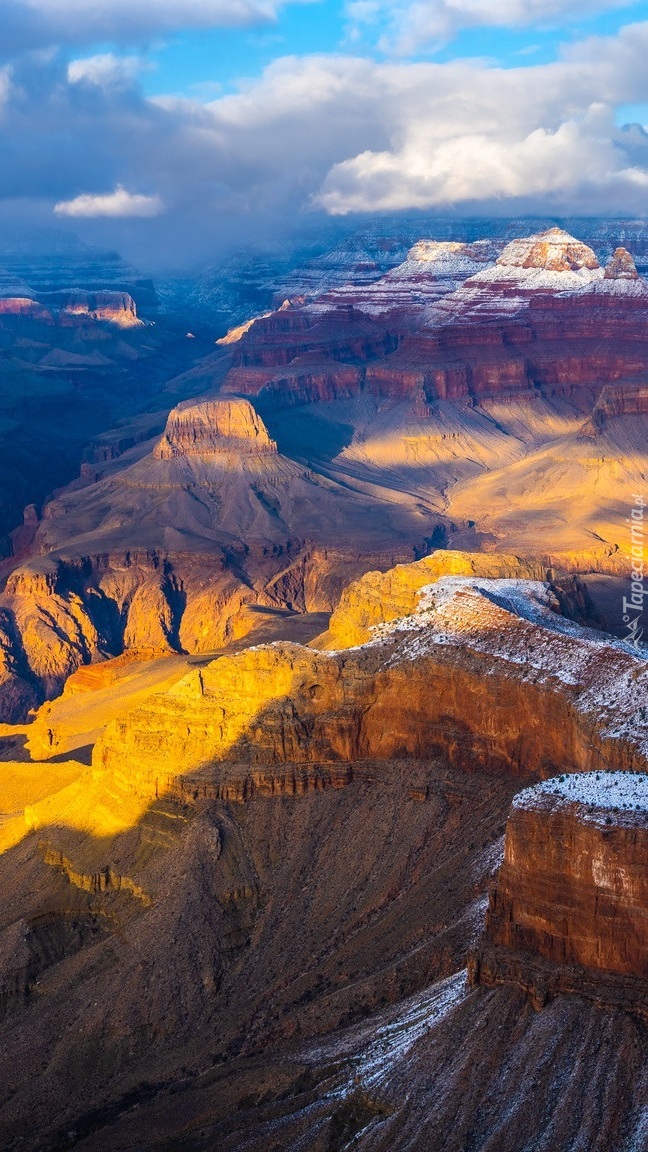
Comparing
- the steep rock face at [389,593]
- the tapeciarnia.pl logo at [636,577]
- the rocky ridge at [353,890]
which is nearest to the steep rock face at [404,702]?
the rocky ridge at [353,890]

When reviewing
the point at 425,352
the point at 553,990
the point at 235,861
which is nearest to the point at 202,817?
the point at 235,861

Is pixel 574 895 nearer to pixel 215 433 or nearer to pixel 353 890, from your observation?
pixel 353 890

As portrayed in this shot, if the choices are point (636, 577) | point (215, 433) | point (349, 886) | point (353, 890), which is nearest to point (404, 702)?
point (349, 886)

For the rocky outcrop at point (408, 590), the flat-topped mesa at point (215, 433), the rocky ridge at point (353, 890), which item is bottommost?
the rocky ridge at point (353, 890)

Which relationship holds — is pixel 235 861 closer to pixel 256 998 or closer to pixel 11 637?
pixel 256 998

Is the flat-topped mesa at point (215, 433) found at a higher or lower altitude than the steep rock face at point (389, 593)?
higher

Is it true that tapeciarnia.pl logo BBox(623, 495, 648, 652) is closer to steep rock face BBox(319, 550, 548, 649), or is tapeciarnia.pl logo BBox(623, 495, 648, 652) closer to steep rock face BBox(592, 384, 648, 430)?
steep rock face BBox(319, 550, 548, 649)

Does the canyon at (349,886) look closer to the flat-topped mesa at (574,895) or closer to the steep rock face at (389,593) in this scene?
the flat-topped mesa at (574,895)
